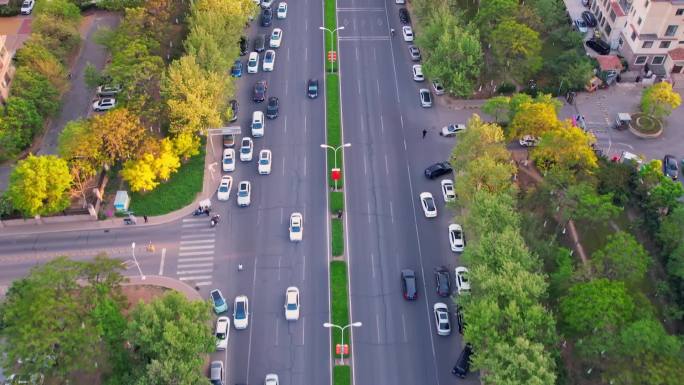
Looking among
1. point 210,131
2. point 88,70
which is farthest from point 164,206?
point 88,70

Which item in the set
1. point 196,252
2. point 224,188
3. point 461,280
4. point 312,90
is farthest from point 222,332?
point 312,90

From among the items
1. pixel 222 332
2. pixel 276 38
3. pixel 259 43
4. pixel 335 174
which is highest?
pixel 276 38

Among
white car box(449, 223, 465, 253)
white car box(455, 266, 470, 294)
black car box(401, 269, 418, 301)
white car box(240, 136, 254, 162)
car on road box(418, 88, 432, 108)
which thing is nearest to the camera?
white car box(455, 266, 470, 294)

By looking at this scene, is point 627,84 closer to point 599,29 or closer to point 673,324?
point 599,29

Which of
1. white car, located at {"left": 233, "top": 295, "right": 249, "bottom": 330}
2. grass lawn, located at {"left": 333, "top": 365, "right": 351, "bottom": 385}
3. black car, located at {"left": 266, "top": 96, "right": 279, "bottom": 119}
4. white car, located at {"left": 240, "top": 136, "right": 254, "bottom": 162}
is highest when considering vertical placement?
black car, located at {"left": 266, "top": 96, "right": 279, "bottom": 119}

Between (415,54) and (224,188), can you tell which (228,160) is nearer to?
(224,188)

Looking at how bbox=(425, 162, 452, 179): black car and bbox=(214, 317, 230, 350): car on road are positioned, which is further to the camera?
bbox=(425, 162, 452, 179): black car

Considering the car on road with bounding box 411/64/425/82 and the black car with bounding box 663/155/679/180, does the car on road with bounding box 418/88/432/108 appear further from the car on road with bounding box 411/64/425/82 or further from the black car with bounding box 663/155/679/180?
the black car with bounding box 663/155/679/180

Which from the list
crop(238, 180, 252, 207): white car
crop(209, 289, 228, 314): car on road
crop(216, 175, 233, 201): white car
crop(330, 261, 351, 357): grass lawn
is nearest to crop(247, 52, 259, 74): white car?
crop(216, 175, 233, 201): white car
